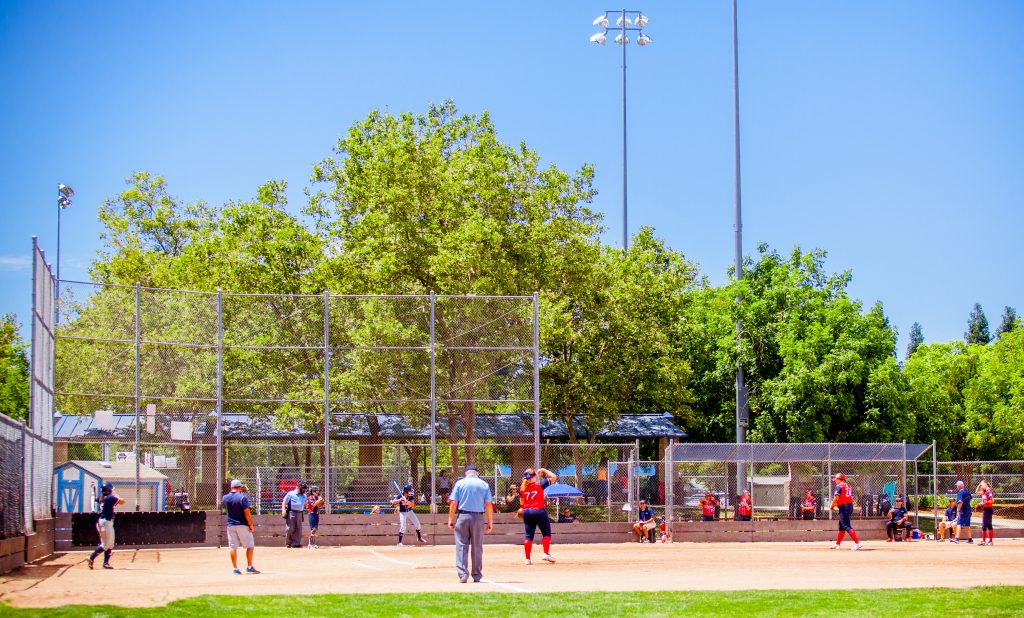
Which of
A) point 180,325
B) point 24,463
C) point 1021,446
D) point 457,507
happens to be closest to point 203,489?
point 180,325

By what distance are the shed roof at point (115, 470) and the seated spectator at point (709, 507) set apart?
46.7 ft

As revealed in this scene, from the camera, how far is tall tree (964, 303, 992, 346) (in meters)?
119

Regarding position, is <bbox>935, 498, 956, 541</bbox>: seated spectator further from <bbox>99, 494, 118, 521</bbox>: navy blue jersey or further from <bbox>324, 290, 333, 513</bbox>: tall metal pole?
<bbox>99, 494, 118, 521</bbox>: navy blue jersey

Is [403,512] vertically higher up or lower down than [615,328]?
lower down

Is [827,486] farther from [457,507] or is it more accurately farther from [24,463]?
[24,463]

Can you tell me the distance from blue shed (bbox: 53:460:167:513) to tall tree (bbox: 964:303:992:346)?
10345cm

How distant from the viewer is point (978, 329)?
120 meters

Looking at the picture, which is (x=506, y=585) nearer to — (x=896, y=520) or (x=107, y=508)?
(x=107, y=508)

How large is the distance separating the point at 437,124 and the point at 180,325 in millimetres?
15760

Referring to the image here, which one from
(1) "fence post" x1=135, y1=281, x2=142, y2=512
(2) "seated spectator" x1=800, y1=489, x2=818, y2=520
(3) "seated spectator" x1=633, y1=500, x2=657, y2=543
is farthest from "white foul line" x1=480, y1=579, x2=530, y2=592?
(2) "seated spectator" x1=800, y1=489, x2=818, y2=520

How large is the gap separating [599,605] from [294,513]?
14901 millimetres

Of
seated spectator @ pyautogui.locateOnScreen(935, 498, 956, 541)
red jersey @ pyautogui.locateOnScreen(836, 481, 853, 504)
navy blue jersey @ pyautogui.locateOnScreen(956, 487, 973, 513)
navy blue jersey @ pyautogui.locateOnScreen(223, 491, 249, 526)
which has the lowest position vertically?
seated spectator @ pyautogui.locateOnScreen(935, 498, 956, 541)

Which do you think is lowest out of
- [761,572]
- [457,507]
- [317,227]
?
[761,572]

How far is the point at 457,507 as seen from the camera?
55.8ft
